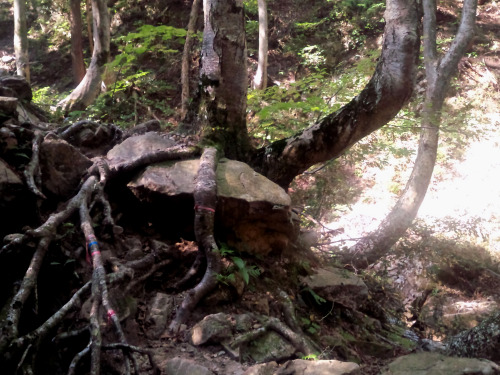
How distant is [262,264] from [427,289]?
5.28 m

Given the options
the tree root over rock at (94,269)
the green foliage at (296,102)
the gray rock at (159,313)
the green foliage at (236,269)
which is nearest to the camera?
the tree root over rock at (94,269)

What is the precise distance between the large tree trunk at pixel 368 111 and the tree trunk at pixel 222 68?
2.52ft

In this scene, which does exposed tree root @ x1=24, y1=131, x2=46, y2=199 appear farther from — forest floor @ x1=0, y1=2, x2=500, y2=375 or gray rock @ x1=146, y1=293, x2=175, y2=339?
forest floor @ x1=0, y1=2, x2=500, y2=375

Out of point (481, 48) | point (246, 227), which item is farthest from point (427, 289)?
point (481, 48)

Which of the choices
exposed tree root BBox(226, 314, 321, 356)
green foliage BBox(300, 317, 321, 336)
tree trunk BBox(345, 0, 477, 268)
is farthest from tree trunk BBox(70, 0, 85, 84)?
exposed tree root BBox(226, 314, 321, 356)

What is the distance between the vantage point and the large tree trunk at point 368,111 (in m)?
4.94

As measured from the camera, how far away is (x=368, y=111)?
17.1ft

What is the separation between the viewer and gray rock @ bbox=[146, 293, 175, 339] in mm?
3406

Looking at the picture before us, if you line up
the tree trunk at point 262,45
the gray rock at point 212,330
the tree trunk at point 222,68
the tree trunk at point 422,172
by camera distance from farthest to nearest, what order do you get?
the tree trunk at point 262,45 → the tree trunk at point 422,172 → the tree trunk at point 222,68 → the gray rock at point 212,330

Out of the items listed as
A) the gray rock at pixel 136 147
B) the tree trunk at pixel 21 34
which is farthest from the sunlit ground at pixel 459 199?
the tree trunk at pixel 21 34

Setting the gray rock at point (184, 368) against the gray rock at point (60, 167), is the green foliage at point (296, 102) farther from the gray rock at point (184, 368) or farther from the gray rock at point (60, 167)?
the gray rock at point (184, 368)

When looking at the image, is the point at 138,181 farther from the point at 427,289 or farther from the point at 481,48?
the point at 481,48

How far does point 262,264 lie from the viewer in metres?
4.71

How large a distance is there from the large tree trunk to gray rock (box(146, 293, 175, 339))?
8.73ft
